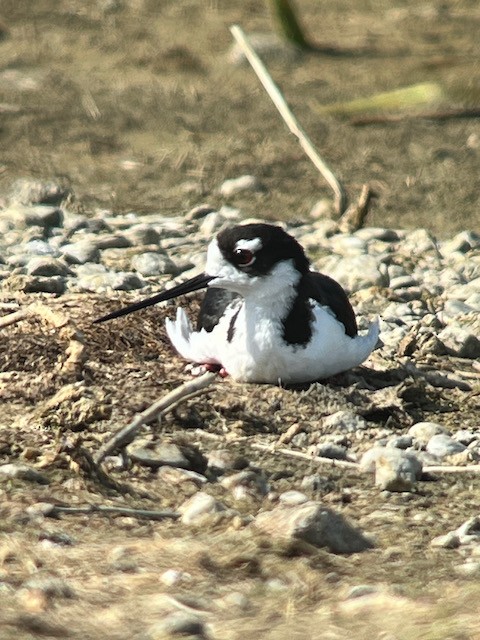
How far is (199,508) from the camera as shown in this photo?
4480 millimetres

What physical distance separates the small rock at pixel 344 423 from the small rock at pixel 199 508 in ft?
3.16

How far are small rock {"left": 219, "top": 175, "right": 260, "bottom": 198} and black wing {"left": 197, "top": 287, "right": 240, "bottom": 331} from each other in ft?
8.53

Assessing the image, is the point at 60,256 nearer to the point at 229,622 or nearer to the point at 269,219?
the point at 269,219

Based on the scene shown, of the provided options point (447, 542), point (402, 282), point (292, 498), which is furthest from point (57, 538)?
point (402, 282)

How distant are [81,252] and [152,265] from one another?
1.25 ft

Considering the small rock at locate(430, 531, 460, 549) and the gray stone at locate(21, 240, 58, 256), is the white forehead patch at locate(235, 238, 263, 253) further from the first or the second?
the gray stone at locate(21, 240, 58, 256)

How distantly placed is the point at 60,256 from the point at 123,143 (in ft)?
7.30

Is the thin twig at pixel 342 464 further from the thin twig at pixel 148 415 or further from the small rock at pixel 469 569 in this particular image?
the small rock at pixel 469 569

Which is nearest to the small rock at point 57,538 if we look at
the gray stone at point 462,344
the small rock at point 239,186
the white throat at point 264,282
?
the white throat at point 264,282

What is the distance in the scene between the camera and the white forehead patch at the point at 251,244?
568 cm

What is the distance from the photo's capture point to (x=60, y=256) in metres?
7.33

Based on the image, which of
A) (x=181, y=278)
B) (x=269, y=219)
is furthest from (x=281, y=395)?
(x=269, y=219)

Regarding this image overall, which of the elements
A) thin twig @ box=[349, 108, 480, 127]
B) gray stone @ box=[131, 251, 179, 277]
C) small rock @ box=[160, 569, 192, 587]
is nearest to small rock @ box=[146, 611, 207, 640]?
small rock @ box=[160, 569, 192, 587]

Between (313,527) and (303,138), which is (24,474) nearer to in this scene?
(313,527)
